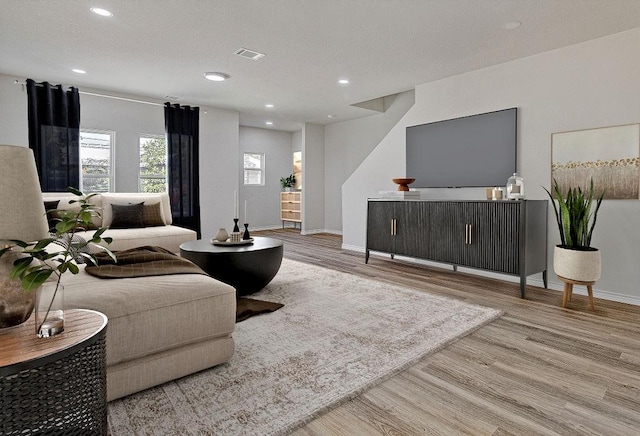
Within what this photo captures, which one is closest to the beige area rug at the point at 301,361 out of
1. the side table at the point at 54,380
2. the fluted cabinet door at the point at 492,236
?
the side table at the point at 54,380

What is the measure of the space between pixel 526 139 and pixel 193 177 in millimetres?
4667

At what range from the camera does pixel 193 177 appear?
5.94 meters

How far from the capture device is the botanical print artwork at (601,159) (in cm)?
311

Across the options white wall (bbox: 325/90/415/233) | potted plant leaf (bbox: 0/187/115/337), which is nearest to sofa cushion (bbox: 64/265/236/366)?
A: potted plant leaf (bbox: 0/187/115/337)

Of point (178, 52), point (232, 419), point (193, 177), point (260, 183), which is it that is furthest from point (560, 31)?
point (260, 183)

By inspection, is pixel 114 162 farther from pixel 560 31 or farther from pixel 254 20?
pixel 560 31

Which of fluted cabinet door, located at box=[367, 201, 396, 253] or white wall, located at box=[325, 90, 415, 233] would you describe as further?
white wall, located at box=[325, 90, 415, 233]

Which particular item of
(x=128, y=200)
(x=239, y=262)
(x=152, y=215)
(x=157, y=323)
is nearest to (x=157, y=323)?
(x=157, y=323)

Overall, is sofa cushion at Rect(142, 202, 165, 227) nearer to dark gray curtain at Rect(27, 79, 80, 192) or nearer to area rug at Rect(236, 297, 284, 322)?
dark gray curtain at Rect(27, 79, 80, 192)

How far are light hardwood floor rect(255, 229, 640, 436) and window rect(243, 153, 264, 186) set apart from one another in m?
6.60

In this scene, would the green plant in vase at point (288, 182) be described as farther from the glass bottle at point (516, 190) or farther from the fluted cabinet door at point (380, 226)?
the glass bottle at point (516, 190)

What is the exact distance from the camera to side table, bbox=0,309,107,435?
2.95 feet

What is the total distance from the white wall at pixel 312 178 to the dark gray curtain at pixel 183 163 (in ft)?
8.11

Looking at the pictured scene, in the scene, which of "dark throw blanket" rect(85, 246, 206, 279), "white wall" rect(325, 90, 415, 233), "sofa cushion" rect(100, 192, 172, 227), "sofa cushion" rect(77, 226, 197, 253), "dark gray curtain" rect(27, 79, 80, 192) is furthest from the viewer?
"white wall" rect(325, 90, 415, 233)
